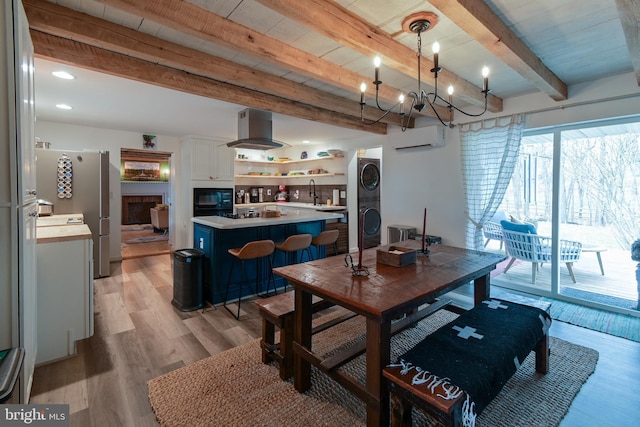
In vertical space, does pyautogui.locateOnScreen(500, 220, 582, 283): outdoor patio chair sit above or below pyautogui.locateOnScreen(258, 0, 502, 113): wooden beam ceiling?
below

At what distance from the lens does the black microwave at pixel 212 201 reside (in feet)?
17.9

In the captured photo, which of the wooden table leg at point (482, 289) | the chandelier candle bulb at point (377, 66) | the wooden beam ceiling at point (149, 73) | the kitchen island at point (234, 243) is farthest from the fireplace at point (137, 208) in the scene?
the wooden table leg at point (482, 289)

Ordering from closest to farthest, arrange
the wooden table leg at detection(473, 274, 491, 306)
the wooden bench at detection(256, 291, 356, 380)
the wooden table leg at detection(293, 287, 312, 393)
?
the wooden table leg at detection(293, 287, 312, 393) → the wooden bench at detection(256, 291, 356, 380) → the wooden table leg at detection(473, 274, 491, 306)

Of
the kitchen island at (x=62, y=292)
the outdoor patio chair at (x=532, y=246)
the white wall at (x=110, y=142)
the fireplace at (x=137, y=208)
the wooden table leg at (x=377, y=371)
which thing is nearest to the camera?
Answer: the wooden table leg at (x=377, y=371)

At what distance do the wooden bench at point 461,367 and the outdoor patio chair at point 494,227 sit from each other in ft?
7.44

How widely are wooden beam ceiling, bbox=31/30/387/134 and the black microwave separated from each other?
2.76 m

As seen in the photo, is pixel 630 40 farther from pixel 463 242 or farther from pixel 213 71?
pixel 213 71

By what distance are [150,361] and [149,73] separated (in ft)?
7.50

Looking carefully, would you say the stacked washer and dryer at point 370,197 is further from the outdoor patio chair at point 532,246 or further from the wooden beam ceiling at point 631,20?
the wooden beam ceiling at point 631,20

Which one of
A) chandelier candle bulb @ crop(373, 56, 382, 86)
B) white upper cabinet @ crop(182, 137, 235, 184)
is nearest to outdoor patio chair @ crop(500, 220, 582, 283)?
chandelier candle bulb @ crop(373, 56, 382, 86)

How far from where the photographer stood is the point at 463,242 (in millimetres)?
3986

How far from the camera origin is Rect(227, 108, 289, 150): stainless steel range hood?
12.1 feet

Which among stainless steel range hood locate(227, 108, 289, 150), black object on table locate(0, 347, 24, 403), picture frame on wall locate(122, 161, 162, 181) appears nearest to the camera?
black object on table locate(0, 347, 24, 403)

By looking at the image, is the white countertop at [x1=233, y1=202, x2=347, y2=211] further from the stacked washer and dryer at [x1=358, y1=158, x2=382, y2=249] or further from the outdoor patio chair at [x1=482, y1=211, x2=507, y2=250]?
the outdoor patio chair at [x1=482, y1=211, x2=507, y2=250]
